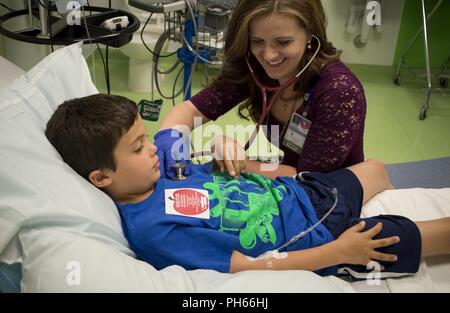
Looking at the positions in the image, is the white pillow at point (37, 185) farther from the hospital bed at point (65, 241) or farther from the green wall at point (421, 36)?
the green wall at point (421, 36)

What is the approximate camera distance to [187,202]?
1.18 m

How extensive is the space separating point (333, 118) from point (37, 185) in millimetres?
866

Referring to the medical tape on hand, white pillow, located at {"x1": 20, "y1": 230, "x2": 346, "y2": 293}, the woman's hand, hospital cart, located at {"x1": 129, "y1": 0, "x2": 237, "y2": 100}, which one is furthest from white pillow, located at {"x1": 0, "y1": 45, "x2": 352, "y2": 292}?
hospital cart, located at {"x1": 129, "y1": 0, "x2": 237, "y2": 100}

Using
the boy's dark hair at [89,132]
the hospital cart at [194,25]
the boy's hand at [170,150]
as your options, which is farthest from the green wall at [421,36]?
the boy's dark hair at [89,132]

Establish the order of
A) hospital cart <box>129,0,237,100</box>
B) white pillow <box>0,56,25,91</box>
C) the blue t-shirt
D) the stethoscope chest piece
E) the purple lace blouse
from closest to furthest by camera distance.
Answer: the blue t-shirt → the stethoscope chest piece → the purple lace blouse → white pillow <box>0,56,25,91</box> → hospital cart <box>129,0,237,100</box>

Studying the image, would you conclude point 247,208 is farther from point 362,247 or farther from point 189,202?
point 362,247

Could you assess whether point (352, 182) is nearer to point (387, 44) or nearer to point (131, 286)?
point (131, 286)

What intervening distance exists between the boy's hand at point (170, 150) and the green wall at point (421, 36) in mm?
2707

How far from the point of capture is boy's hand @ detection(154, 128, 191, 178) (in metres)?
1.36

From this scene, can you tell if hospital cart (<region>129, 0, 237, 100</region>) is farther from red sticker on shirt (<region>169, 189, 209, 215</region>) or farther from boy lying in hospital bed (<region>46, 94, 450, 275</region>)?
red sticker on shirt (<region>169, 189, 209, 215</region>)

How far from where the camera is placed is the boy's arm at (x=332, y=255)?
1099mm

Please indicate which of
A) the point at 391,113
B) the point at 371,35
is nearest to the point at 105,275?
the point at 391,113

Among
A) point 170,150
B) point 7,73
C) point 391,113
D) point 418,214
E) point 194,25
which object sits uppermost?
point 194,25

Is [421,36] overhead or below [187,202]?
below
